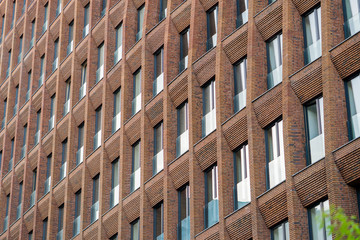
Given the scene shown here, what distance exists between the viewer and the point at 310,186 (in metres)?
28.8

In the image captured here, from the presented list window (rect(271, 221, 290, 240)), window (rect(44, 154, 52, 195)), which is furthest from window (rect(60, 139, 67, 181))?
window (rect(271, 221, 290, 240))

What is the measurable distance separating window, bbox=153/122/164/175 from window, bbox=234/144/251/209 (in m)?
5.81

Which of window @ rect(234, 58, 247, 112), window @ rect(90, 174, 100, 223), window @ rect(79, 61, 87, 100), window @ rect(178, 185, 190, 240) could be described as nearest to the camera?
window @ rect(234, 58, 247, 112)

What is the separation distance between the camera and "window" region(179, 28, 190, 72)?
3953 cm

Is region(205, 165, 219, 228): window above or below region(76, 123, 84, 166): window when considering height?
below

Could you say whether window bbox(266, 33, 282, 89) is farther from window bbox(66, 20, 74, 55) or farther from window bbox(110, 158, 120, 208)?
window bbox(66, 20, 74, 55)

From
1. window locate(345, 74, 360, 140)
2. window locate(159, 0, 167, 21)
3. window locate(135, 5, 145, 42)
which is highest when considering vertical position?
window locate(135, 5, 145, 42)

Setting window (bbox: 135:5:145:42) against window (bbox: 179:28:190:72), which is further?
window (bbox: 135:5:145:42)

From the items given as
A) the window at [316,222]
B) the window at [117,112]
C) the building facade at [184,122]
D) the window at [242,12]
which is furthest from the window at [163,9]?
the window at [316,222]

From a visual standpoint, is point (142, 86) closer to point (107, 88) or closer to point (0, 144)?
point (107, 88)

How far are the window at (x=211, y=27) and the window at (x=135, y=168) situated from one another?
7036 mm

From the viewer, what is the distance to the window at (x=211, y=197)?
3438cm

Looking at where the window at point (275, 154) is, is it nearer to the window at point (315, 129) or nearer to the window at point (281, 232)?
the window at point (315, 129)

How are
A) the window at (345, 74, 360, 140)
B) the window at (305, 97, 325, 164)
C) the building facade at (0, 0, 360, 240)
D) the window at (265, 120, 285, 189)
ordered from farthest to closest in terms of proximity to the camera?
the window at (265, 120, 285, 189) < the window at (305, 97, 325, 164) < the building facade at (0, 0, 360, 240) < the window at (345, 74, 360, 140)
